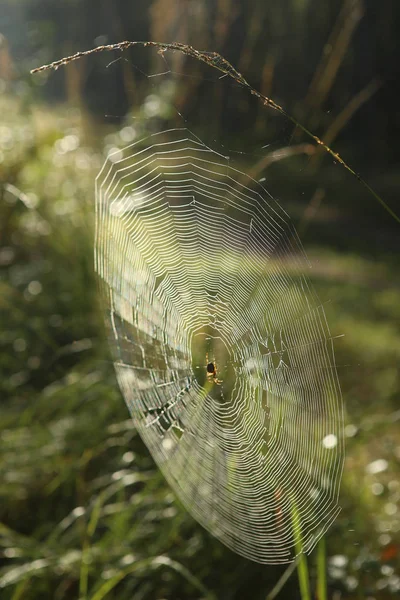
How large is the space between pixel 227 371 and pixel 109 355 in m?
1.18

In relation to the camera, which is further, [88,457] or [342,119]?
[342,119]

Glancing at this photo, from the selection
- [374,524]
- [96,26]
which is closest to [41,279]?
[374,524]

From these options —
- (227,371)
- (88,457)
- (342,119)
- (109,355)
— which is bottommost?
(88,457)

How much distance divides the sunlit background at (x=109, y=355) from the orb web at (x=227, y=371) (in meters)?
0.22

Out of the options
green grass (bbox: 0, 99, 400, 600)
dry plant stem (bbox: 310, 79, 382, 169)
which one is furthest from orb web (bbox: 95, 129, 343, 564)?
dry plant stem (bbox: 310, 79, 382, 169)

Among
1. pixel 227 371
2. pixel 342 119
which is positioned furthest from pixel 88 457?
pixel 342 119

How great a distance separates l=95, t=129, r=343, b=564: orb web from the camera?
1821mm

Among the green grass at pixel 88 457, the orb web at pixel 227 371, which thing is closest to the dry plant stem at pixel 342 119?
the orb web at pixel 227 371

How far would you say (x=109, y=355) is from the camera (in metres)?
3.56

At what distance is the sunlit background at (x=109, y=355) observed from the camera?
249 centimetres

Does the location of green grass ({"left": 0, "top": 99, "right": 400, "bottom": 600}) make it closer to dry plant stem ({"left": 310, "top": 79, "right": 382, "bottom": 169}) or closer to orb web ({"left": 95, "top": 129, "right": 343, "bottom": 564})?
orb web ({"left": 95, "top": 129, "right": 343, "bottom": 564})

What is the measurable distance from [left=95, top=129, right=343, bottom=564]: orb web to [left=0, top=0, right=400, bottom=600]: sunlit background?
224 millimetres

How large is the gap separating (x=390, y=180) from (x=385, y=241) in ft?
3.98

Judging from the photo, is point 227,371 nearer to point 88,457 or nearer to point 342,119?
point 88,457
